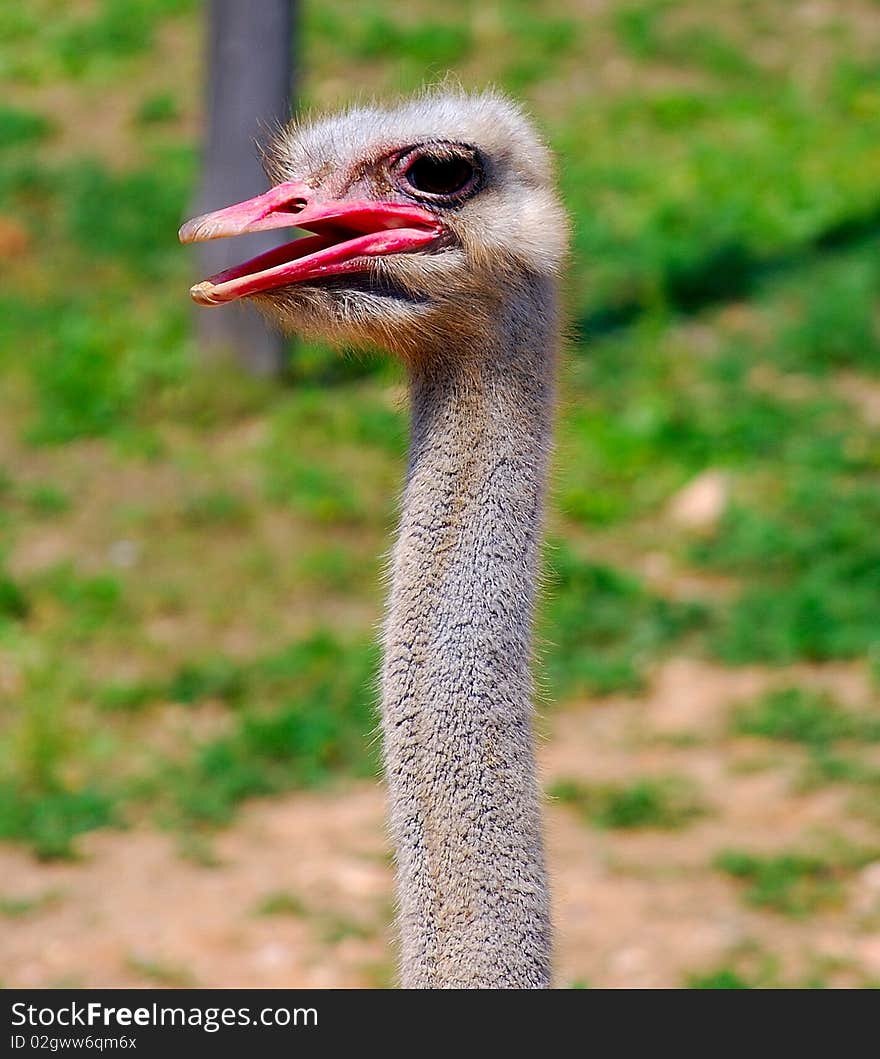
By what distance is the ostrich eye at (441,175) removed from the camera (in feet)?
7.28

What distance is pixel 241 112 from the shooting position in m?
6.34

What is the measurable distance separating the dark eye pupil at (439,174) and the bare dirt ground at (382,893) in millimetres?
1672

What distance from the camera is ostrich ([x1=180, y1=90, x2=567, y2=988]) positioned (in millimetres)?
2135

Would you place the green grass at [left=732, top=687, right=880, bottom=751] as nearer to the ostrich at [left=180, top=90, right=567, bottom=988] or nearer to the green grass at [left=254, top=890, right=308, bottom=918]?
the green grass at [left=254, top=890, right=308, bottom=918]

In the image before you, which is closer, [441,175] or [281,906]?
[441,175]

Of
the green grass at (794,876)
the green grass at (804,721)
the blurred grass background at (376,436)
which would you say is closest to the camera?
the green grass at (794,876)

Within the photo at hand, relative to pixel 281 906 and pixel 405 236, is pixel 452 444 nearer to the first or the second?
pixel 405 236

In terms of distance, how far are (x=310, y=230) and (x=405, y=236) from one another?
127mm

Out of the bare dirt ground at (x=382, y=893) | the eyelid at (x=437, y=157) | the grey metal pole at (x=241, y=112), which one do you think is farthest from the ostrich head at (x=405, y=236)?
the grey metal pole at (x=241, y=112)

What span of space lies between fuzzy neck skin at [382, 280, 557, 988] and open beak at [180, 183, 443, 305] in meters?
0.15

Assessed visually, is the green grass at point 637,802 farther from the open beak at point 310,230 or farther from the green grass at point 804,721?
the open beak at point 310,230

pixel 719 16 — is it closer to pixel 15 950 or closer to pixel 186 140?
pixel 186 140

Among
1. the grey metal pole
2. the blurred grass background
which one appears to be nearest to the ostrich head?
the blurred grass background

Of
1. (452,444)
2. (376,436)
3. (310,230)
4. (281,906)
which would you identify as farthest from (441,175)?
(376,436)
